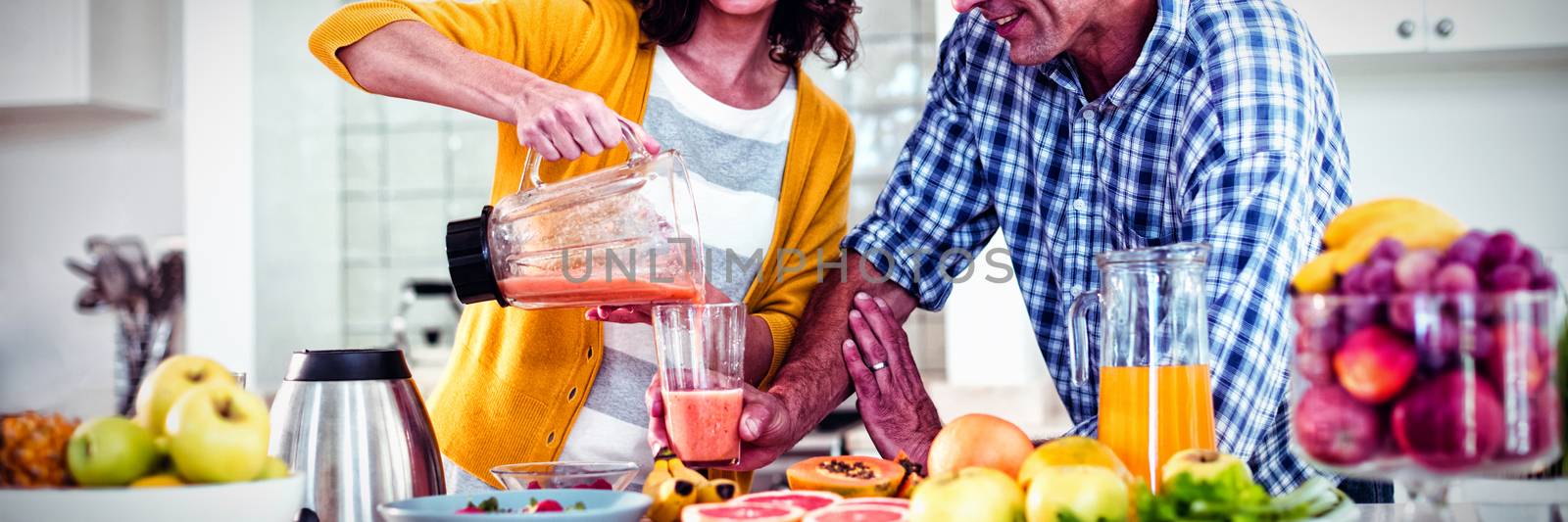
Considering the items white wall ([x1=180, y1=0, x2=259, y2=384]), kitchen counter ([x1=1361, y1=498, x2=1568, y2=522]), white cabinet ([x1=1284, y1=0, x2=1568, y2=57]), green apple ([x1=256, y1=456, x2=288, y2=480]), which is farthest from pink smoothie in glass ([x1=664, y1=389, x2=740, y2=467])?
white wall ([x1=180, y1=0, x2=259, y2=384])

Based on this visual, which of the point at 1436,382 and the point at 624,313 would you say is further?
the point at 624,313

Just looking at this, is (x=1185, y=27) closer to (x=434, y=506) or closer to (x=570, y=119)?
(x=570, y=119)

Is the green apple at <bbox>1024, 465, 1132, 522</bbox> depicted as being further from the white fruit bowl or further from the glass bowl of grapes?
the white fruit bowl

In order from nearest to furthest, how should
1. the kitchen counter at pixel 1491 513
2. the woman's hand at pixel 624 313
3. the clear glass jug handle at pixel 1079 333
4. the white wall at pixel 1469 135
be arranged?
1. the kitchen counter at pixel 1491 513
2. the clear glass jug handle at pixel 1079 333
3. the woman's hand at pixel 624 313
4. the white wall at pixel 1469 135

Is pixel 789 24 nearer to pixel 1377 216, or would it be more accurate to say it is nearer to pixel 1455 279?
pixel 1377 216

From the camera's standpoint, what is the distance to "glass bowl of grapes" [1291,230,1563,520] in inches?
29.1

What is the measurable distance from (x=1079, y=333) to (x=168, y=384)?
2.72 feet

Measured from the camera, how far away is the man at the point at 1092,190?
1275 millimetres

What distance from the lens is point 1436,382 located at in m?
0.74

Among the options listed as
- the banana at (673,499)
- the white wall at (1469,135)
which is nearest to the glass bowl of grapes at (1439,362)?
the banana at (673,499)

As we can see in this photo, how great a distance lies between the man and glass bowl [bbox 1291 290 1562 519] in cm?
46

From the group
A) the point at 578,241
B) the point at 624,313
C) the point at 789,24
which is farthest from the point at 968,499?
the point at 789,24

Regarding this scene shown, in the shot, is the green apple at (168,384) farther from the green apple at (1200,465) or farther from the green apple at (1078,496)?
the green apple at (1200,465)

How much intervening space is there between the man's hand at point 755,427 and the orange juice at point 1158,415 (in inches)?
17.4
